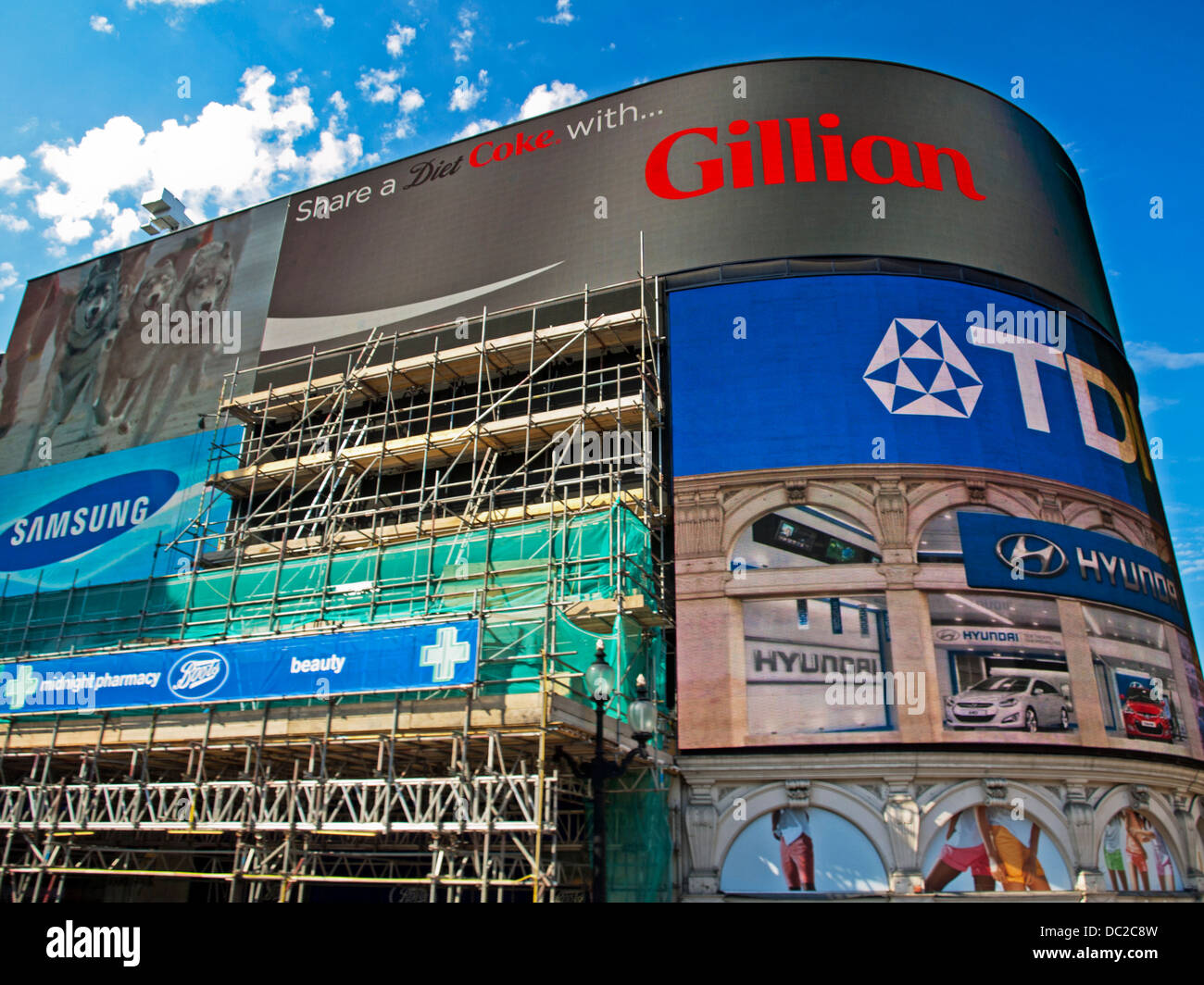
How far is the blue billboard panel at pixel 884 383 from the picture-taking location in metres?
24.3

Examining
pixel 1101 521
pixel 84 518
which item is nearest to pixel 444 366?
pixel 84 518

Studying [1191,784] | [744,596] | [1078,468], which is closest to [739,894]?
[744,596]

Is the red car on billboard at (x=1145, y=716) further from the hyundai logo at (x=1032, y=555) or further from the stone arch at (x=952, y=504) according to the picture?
the stone arch at (x=952, y=504)

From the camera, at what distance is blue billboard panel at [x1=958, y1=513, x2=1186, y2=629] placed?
2286 centimetres

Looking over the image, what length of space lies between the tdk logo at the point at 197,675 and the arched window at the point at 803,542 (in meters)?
12.4

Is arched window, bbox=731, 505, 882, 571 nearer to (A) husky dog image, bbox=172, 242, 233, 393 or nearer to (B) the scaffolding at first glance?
(B) the scaffolding

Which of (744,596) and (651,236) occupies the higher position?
(651,236)

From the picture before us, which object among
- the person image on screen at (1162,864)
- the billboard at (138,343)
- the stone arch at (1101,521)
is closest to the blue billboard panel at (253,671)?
the billboard at (138,343)

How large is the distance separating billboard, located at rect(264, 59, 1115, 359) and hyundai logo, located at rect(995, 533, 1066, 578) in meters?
9.34

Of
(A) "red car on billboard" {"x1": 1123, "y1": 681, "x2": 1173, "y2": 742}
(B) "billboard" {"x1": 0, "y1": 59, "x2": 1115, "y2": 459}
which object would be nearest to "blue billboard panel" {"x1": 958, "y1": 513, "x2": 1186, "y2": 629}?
(A) "red car on billboard" {"x1": 1123, "y1": 681, "x2": 1173, "y2": 742}

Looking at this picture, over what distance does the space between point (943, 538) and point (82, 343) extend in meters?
36.4
